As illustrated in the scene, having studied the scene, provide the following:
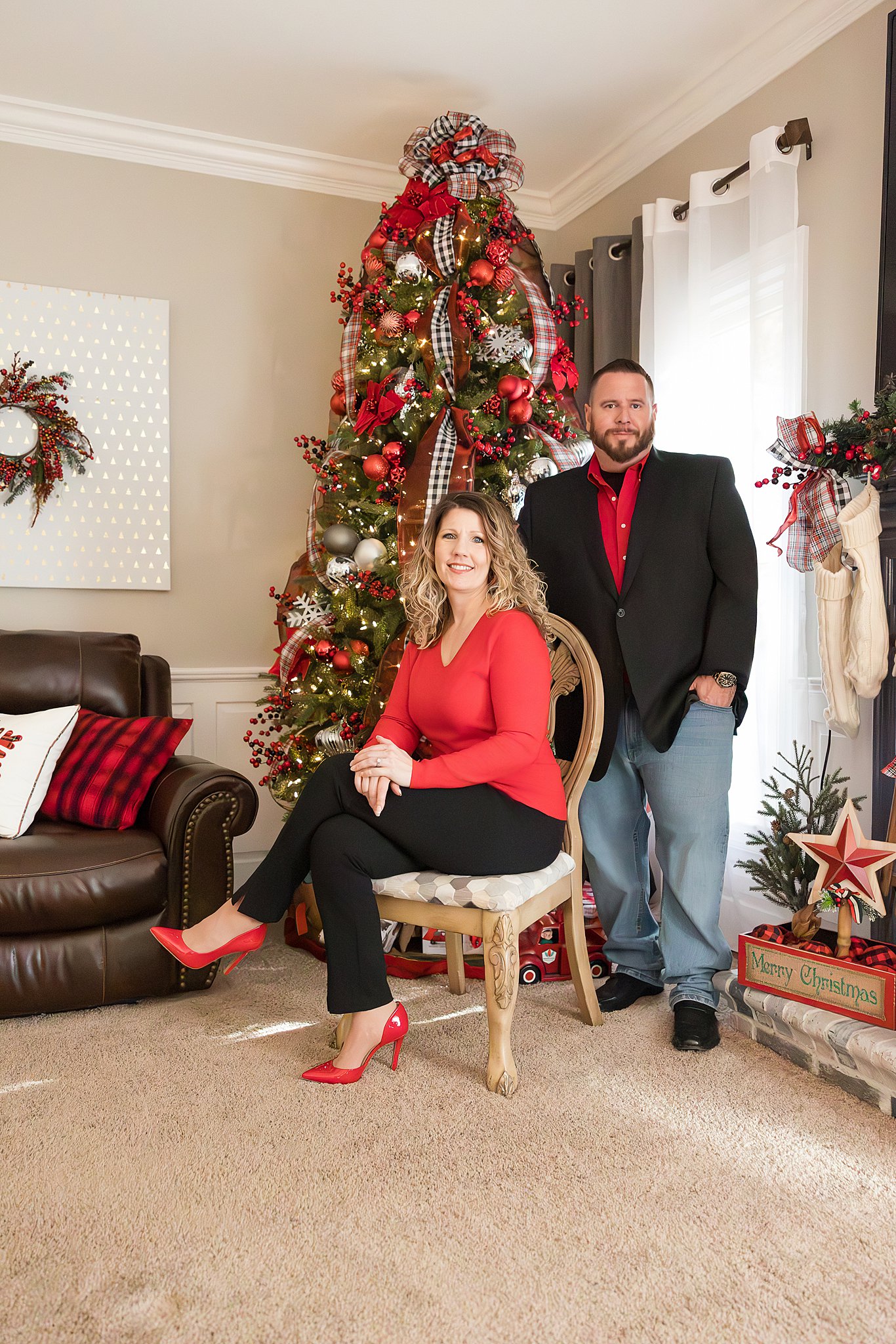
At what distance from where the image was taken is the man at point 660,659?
92.7 inches

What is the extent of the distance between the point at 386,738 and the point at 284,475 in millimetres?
1827

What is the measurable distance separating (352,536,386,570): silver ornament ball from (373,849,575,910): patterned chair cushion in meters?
1.14

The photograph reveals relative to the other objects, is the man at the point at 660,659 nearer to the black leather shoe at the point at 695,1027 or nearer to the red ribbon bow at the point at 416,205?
the black leather shoe at the point at 695,1027

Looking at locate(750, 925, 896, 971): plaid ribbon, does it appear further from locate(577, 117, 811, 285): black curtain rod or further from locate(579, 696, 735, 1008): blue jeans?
locate(577, 117, 811, 285): black curtain rod

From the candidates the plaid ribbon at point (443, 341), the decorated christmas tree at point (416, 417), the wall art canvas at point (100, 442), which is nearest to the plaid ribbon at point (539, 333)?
the decorated christmas tree at point (416, 417)

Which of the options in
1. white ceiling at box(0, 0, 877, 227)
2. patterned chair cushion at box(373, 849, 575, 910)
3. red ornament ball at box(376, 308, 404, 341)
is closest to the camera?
patterned chair cushion at box(373, 849, 575, 910)

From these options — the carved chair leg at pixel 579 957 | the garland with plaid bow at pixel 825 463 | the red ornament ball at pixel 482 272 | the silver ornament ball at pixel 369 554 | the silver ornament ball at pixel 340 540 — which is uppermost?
the red ornament ball at pixel 482 272

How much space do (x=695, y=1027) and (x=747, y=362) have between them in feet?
6.55

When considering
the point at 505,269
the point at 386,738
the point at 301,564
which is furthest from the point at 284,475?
the point at 386,738

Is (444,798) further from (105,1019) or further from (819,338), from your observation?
(819,338)

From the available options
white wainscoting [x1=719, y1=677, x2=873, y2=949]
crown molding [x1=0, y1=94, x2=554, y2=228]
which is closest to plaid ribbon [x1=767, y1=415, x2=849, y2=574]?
white wainscoting [x1=719, y1=677, x2=873, y2=949]

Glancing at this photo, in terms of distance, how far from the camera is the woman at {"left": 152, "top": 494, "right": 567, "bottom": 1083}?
2020 millimetres

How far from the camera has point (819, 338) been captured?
8.99 ft

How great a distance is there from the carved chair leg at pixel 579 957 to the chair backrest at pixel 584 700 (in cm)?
12
